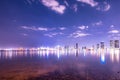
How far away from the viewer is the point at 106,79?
29797 mm

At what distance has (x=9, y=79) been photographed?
3141 cm

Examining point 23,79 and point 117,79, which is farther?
point 23,79

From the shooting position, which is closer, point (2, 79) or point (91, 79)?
point (91, 79)

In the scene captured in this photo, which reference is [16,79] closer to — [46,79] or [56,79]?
[46,79]

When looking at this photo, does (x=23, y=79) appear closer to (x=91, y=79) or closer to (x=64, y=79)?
(x=64, y=79)

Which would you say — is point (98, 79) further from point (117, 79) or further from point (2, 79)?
point (2, 79)

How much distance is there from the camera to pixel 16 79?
3142cm

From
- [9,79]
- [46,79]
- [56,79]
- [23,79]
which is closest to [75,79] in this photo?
[56,79]

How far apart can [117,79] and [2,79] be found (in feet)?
83.2

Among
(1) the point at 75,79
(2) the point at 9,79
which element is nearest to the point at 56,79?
(1) the point at 75,79

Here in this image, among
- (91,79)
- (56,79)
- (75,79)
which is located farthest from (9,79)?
(91,79)

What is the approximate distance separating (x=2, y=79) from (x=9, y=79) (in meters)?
1.83

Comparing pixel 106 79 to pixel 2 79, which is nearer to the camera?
pixel 106 79

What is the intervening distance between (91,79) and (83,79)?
66.7 inches
